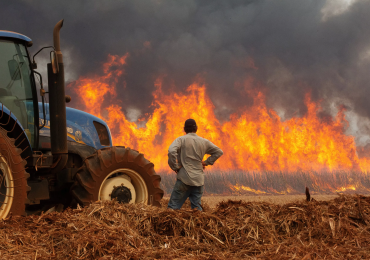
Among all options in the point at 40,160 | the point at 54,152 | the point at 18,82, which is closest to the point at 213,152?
the point at 54,152

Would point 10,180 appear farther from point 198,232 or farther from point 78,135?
point 198,232

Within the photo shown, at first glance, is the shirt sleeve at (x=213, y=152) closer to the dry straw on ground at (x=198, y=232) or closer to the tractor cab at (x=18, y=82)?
the dry straw on ground at (x=198, y=232)

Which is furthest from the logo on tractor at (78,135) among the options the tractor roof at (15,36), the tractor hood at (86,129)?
the tractor roof at (15,36)

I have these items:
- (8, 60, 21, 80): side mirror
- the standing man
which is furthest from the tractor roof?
the standing man

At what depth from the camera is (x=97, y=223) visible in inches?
162

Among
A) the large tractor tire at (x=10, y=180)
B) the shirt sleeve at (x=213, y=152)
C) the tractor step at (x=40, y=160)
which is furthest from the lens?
the shirt sleeve at (x=213, y=152)

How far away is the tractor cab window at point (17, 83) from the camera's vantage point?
19.1 ft

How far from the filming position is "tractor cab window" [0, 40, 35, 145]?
19.1ft

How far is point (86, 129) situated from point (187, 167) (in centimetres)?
261

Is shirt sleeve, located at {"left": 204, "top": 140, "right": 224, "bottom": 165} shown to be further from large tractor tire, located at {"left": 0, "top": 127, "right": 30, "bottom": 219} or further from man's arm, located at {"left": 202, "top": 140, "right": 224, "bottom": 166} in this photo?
large tractor tire, located at {"left": 0, "top": 127, "right": 30, "bottom": 219}

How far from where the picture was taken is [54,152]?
5941 mm

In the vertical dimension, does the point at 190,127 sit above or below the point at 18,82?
below

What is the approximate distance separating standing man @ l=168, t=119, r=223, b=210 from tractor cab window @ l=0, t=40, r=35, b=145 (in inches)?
98.1

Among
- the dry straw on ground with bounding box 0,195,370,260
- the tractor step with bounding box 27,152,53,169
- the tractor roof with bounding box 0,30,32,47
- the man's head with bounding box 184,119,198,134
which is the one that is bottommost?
the dry straw on ground with bounding box 0,195,370,260
